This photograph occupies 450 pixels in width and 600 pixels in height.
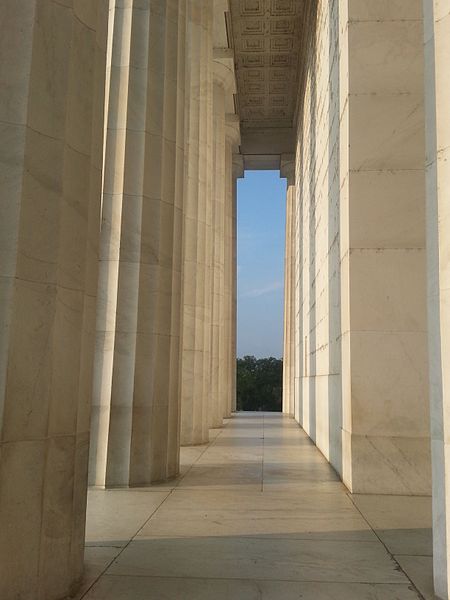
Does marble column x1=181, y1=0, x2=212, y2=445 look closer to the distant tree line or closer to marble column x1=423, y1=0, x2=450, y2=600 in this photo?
marble column x1=423, y1=0, x2=450, y2=600

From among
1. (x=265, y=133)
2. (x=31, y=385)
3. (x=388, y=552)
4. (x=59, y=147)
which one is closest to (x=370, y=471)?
(x=388, y=552)

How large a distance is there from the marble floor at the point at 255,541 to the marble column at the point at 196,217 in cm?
853

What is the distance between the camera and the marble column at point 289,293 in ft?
166

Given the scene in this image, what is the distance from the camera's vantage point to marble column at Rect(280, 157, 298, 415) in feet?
166

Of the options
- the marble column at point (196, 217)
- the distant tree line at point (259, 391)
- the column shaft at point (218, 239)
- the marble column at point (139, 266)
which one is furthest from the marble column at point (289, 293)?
the distant tree line at point (259, 391)

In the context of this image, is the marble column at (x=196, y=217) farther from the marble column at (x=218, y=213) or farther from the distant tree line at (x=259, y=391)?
the distant tree line at (x=259, y=391)

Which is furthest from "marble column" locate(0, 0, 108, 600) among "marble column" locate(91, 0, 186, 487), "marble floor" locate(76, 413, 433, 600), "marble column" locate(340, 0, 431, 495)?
"marble column" locate(340, 0, 431, 495)

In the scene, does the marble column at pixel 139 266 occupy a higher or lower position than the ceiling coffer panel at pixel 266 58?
lower

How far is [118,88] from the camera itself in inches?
651

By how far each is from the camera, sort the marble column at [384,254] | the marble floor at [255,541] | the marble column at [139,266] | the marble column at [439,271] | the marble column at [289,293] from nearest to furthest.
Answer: the marble column at [439,271] → the marble floor at [255,541] → the marble column at [384,254] → the marble column at [139,266] → the marble column at [289,293]

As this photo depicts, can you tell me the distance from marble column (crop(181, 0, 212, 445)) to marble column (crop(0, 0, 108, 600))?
660 inches

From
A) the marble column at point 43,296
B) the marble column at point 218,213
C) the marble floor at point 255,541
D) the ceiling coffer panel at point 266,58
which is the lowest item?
the marble floor at point 255,541

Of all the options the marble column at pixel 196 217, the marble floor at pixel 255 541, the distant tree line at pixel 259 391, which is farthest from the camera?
the distant tree line at pixel 259 391

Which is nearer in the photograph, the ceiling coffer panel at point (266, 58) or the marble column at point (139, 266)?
the marble column at point (139, 266)
